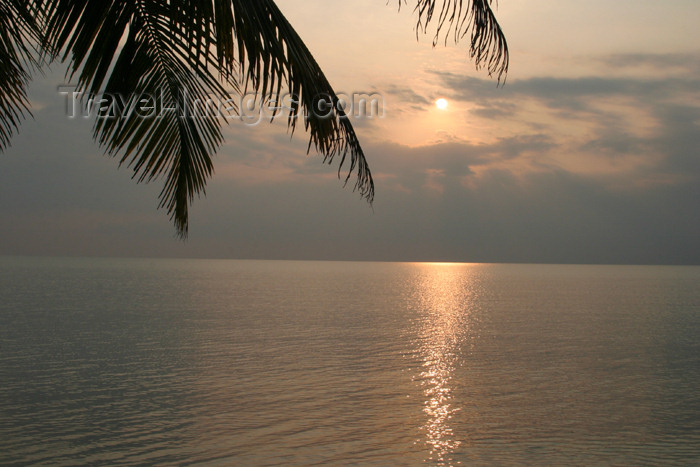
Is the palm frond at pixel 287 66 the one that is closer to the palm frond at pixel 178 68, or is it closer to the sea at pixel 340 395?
the palm frond at pixel 178 68

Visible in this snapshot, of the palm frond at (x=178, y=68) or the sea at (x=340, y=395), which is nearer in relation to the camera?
the palm frond at (x=178, y=68)

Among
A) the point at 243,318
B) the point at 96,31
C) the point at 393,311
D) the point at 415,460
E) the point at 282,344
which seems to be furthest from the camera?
the point at 393,311

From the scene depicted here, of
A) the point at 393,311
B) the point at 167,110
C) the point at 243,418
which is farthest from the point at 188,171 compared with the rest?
the point at 393,311

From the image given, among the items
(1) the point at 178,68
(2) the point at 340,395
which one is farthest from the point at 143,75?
(2) the point at 340,395

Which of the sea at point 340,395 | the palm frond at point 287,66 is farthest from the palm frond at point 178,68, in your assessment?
the sea at point 340,395

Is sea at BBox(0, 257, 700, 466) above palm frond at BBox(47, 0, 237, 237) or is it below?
below

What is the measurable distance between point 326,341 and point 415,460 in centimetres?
1714

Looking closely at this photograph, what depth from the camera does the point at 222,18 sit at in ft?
12.4

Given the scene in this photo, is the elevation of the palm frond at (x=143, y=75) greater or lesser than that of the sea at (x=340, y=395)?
greater

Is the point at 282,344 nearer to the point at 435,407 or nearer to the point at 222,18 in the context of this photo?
the point at 435,407

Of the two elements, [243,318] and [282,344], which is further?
[243,318]

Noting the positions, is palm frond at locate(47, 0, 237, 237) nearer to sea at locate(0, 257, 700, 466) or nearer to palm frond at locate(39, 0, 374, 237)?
palm frond at locate(39, 0, 374, 237)

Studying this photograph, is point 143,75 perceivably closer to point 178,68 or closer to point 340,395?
point 178,68

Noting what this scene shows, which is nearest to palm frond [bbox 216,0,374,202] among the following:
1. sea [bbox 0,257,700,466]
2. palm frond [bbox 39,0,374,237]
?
palm frond [bbox 39,0,374,237]
